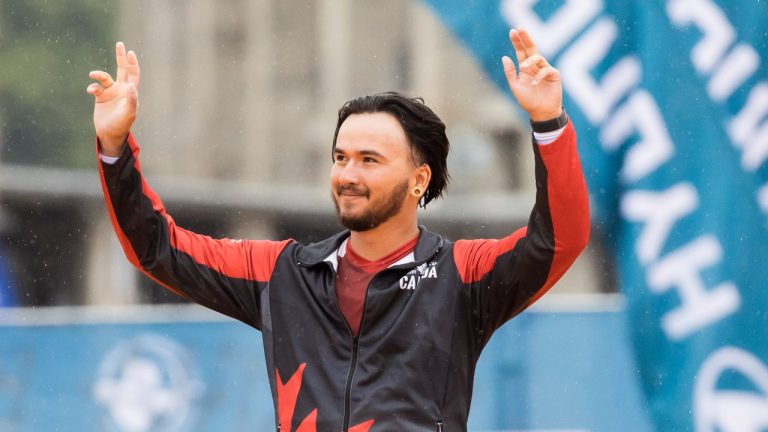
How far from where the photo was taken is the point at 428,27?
425 cm

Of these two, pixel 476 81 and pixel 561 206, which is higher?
→ pixel 476 81

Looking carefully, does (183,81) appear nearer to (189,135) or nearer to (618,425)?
(189,135)

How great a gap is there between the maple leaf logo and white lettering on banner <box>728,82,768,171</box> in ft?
7.39

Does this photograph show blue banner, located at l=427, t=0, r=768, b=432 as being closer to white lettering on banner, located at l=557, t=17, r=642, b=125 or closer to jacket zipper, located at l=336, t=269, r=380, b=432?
white lettering on banner, located at l=557, t=17, r=642, b=125

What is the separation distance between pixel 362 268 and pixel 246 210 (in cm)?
139

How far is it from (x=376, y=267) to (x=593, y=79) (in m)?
1.72

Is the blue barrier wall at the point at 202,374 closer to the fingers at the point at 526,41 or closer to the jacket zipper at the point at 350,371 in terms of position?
the jacket zipper at the point at 350,371

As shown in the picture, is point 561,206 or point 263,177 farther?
point 263,177

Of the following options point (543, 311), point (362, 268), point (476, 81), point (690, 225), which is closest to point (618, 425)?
point (543, 311)

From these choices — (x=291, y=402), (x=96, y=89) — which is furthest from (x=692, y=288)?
(x=96, y=89)

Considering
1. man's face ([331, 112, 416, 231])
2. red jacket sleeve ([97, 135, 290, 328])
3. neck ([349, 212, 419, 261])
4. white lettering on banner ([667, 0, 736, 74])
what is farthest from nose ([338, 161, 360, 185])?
white lettering on banner ([667, 0, 736, 74])

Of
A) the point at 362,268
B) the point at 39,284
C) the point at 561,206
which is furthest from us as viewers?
the point at 39,284

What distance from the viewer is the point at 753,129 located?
4.29 metres

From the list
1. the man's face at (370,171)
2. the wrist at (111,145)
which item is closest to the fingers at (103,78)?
the wrist at (111,145)
